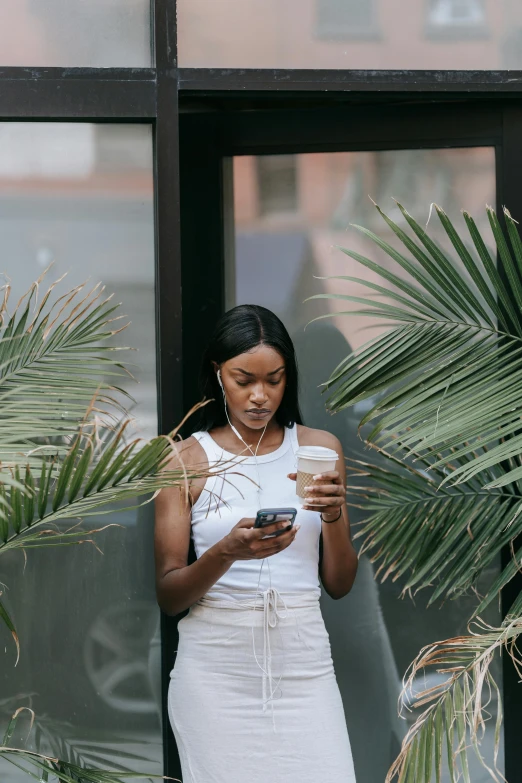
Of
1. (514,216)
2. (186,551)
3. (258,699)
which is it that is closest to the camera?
(258,699)

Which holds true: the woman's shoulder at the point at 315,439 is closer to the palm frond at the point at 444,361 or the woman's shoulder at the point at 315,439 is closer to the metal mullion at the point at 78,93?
the palm frond at the point at 444,361

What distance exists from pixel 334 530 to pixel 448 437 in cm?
42

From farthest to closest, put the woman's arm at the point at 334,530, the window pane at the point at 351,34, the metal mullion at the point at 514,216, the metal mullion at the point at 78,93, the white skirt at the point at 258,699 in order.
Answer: the metal mullion at the point at 514,216 → the window pane at the point at 351,34 → the metal mullion at the point at 78,93 → the white skirt at the point at 258,699 → the woman's arm at the point at 334,530

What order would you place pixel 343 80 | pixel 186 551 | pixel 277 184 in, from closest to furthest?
pixel 186 551 → pixel 343 80 → pixel 277 184

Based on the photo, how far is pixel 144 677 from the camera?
3160 millimetres

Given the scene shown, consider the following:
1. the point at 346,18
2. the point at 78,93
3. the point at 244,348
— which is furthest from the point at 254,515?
the point at 346,18

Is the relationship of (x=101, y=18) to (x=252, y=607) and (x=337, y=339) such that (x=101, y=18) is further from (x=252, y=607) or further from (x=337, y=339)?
(x=252, y=607)

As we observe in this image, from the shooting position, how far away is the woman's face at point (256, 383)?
108 inches

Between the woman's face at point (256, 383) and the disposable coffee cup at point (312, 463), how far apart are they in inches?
12.7

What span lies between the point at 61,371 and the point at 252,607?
2.56 ft

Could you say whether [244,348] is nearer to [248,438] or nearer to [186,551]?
[248,438]

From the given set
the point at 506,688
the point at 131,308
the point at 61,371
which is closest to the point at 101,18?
the point at 131,308

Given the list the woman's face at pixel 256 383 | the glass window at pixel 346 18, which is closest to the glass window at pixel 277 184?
the glass window at pixel 346 18

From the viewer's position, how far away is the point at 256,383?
2740 mm
